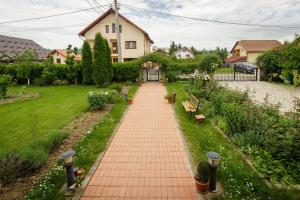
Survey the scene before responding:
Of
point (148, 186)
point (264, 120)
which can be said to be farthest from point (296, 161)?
point (148, 186)

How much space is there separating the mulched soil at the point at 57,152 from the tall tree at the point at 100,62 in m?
9.02

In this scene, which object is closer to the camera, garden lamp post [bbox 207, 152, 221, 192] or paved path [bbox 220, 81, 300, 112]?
garden lamp post [bbox 207, 152, 221, 192]

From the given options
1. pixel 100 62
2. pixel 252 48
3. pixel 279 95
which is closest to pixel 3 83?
pixel 100 62

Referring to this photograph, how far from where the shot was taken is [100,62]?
2030 cm

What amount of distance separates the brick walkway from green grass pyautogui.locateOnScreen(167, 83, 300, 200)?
46cm

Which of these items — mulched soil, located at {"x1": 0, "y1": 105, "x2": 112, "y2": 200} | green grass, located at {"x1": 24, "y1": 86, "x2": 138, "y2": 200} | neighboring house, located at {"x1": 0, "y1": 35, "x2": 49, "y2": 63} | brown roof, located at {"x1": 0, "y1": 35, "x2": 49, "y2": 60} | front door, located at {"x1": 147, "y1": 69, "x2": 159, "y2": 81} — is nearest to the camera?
green grass, located at {"x1": 24, "y1": 86, "x2": 138, "y2": 200}

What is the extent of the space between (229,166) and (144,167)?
2.04m

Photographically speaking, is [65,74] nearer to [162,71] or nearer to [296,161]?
[162,71]

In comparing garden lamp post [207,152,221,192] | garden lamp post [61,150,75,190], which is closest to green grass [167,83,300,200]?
garden lamp post [207,152,221,192]

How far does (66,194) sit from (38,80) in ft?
69.8

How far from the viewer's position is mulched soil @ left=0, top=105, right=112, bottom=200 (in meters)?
4.71

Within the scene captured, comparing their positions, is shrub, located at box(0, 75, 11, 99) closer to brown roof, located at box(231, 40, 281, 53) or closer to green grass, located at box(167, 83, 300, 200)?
green grass, located at box(167, 83, 300, 200)

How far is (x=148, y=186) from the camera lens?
487cm

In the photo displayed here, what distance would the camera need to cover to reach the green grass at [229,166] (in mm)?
4415
